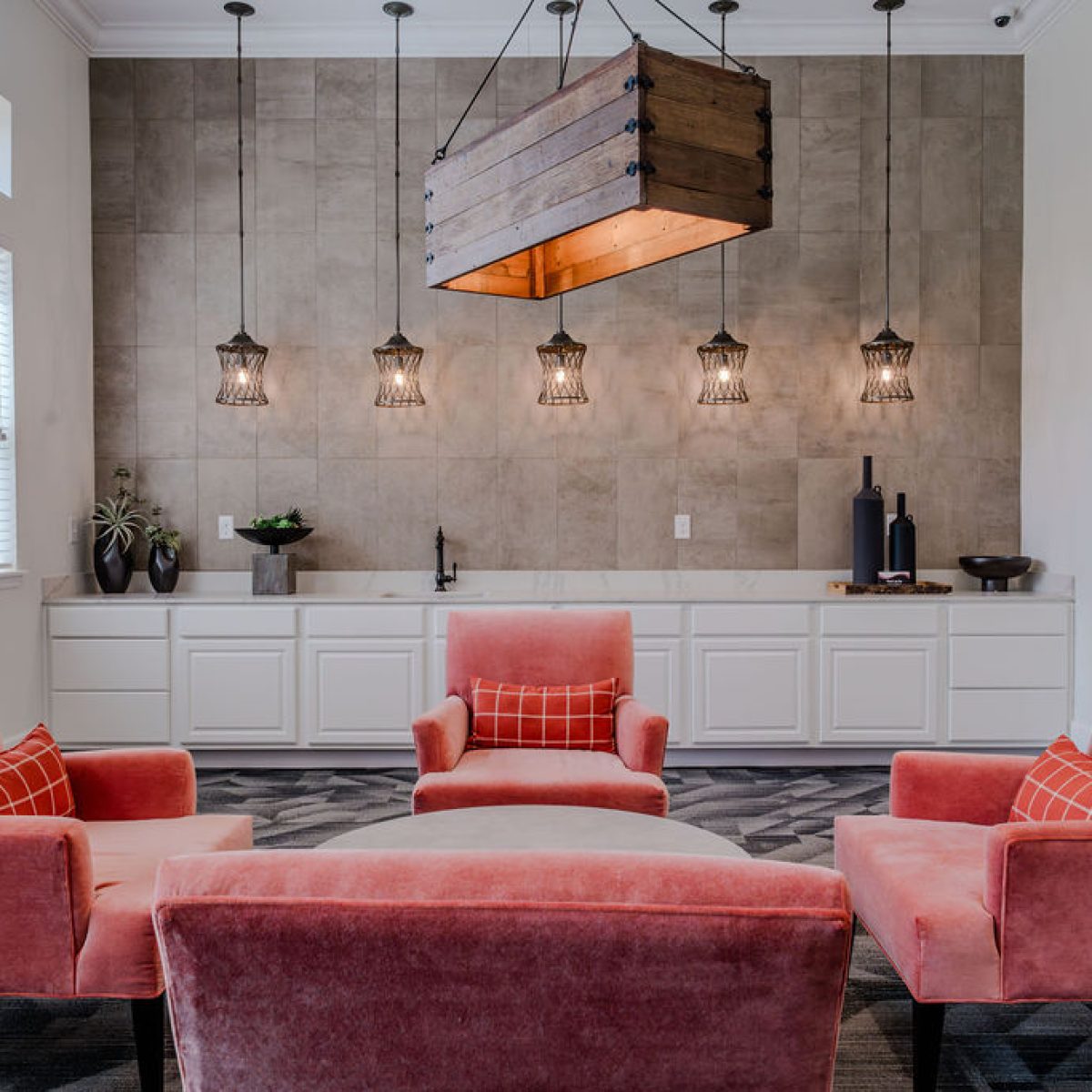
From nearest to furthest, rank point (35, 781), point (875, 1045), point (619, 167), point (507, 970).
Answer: point (507, 970) < point (619, 167) < point (875, 1045) < point (35, 781)

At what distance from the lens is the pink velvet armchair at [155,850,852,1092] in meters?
0.99

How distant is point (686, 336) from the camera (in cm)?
510

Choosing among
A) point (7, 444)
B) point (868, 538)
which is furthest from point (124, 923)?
point (868, 538)

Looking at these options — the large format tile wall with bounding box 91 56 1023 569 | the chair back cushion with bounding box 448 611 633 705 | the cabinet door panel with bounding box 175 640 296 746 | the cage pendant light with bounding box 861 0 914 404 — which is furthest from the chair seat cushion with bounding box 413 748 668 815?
the cage pendant light with bounding box 861 0 914 404

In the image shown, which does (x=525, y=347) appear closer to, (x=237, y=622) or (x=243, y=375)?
(x=243, y=375)

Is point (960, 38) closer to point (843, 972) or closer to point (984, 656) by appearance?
point (984, 656)

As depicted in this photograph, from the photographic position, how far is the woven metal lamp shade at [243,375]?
4777 mm

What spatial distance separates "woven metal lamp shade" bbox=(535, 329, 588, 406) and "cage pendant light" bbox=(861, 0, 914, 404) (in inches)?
55.6

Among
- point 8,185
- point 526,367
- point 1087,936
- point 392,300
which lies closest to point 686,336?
point 526,367

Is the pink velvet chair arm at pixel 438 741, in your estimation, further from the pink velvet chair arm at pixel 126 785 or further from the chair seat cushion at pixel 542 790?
the pink velvet chair arm at pixel 126 785

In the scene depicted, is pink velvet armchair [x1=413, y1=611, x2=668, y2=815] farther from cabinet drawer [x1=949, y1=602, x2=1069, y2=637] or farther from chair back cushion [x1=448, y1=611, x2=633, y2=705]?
cabinet drawer [x1=949, y1=602, x2=1069, y2=637]

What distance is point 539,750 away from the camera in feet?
10.6

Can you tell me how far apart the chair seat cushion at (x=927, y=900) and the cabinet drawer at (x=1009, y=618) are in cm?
231

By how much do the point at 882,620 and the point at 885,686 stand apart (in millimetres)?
314
